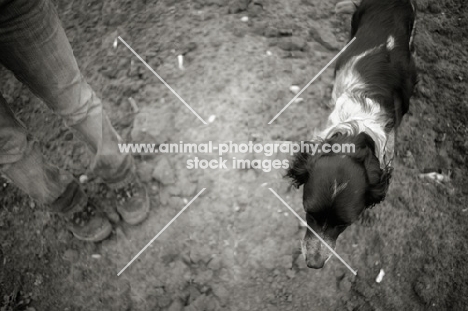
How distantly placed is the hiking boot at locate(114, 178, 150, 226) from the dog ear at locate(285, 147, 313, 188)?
1.18m

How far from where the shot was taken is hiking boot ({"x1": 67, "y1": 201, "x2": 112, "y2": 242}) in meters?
2.70

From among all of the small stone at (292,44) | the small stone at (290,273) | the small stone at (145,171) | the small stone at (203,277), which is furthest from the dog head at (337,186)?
the small stone at (292,44)

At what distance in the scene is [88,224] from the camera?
8.92 ft

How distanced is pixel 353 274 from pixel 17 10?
271 cm

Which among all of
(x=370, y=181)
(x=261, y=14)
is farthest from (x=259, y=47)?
(x=370, y=181)

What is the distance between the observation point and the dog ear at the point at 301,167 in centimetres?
234

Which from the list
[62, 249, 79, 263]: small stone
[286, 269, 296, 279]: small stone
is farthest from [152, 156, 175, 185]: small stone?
[286, 269, 296, 279]: small stone

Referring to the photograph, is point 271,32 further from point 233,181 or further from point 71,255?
point 71,255

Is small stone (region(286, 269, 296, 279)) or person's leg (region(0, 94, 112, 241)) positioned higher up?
person's leg (region(0, 94, 112, 241))

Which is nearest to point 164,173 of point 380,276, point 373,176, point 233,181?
point 233,181

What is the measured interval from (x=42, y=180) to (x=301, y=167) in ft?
5.53

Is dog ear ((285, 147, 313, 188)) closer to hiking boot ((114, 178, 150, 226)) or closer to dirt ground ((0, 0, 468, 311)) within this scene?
dirt ground ((0, 0, 468, 311))

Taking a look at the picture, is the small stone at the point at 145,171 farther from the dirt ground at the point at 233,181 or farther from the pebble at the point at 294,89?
the pebble at the point at 294,89

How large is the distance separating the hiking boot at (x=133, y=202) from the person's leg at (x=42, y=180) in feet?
0.56
